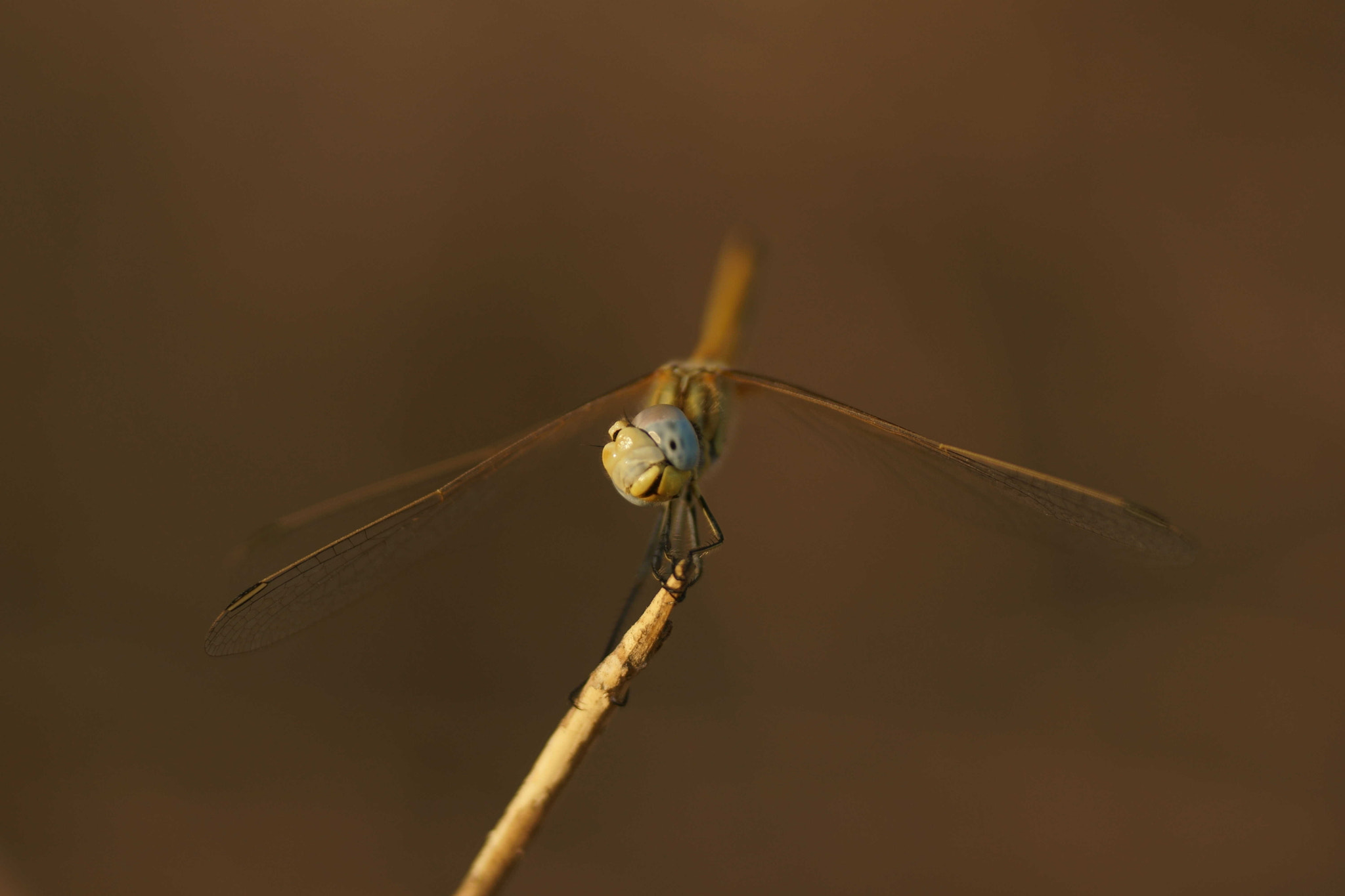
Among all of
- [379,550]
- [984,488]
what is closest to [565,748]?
[379,550]

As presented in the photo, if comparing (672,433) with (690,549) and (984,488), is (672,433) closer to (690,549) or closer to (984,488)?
(690,549)

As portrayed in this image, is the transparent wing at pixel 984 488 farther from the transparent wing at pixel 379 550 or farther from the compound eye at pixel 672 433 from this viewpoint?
the transparent wing at pixel 379 550

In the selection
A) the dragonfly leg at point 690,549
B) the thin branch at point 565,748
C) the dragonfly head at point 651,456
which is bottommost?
the thin branch at point 565,748

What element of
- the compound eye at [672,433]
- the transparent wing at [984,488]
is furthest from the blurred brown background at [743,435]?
the compound eye at [672,433]

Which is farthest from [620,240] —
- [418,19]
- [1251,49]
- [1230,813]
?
[1230,813]

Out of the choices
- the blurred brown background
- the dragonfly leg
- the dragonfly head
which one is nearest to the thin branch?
the dragonfly leg

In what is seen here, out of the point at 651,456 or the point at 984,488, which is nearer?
the point at 651,456

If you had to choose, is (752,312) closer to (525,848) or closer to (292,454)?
(292,454)
